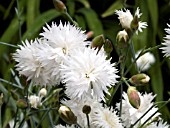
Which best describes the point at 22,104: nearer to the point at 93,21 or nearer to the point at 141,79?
the point at 141,79

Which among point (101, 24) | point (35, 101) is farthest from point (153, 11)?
point (35, 101)

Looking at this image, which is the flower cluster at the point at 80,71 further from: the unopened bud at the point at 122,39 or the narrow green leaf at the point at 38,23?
the narrow green leaf at the point at 38,23

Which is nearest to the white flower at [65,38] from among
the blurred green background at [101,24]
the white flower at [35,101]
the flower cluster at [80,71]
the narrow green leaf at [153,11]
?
the flower cluster at [80,71]

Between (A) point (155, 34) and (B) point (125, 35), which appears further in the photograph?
(A) point (155, 34)

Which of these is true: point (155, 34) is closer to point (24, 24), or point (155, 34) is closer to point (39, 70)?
point (24, 24)

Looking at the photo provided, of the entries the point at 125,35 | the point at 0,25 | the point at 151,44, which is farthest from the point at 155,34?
the point at 125,35
